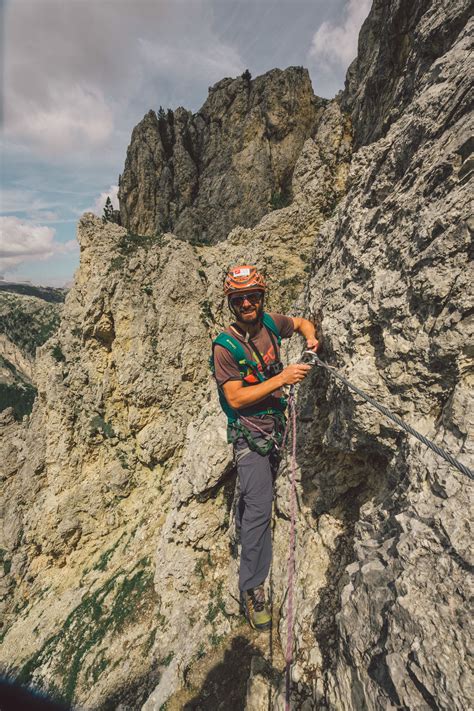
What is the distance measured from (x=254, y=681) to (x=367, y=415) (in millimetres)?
4843

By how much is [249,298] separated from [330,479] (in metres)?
3.67

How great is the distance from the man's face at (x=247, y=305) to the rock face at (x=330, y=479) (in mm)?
1213

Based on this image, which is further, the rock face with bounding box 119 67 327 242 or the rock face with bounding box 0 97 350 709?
the rock face with bounding box 119 67 327 242

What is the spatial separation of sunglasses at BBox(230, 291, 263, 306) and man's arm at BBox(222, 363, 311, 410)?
1345 millimetres

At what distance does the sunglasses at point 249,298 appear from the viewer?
17.4 feet

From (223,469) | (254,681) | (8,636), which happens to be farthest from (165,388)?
(8,636)

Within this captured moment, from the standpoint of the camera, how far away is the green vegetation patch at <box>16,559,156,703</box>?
9109 millimetres

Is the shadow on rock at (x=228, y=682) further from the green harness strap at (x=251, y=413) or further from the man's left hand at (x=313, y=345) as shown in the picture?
the man's left hand at (x=313, y=345)

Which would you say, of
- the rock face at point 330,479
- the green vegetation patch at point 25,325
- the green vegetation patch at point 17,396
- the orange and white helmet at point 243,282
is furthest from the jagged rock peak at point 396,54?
the green vegetation patch at point 25,325

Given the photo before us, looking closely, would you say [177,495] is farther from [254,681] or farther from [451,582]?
[451,582]

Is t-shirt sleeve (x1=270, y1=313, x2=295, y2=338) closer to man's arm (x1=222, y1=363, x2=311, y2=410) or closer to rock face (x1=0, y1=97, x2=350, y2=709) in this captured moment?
man's arm (x1=222, y1=363, x2=311, y2=410)

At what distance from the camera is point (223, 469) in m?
9.20

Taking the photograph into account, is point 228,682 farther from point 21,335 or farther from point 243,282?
point 21,335

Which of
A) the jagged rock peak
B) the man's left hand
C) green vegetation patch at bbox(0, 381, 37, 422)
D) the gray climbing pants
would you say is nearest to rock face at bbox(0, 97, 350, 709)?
the jagged rock peak
